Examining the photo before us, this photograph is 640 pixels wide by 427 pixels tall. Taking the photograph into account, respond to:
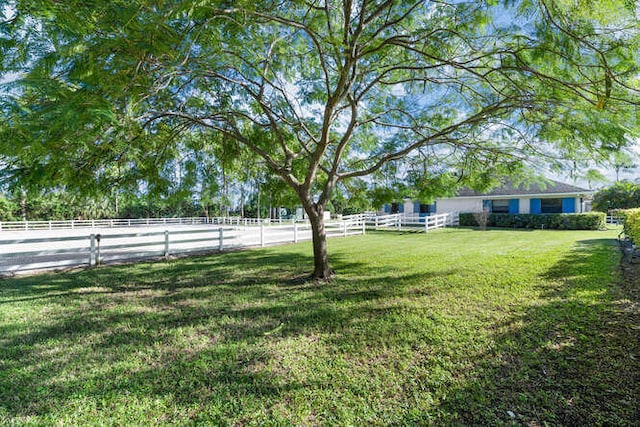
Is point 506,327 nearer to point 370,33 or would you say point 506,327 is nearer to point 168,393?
point 168,393

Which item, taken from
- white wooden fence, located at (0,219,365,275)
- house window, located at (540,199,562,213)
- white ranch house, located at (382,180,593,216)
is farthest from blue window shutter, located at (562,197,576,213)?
white wooden fence, located at (0,219,365,275)

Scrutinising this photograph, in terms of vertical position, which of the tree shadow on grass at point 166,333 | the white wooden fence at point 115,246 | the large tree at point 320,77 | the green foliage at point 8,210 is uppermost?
the large tree at point 320,77

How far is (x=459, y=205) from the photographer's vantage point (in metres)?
28.5

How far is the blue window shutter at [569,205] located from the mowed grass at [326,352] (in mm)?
18734

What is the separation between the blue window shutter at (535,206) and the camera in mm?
23938

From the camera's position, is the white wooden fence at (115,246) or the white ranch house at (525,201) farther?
the white ranch house at (525,201)

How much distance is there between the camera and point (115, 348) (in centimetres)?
403

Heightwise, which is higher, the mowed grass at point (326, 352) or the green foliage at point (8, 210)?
the green foliage at point (8, 210)

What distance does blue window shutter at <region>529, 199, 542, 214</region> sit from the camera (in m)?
23.9

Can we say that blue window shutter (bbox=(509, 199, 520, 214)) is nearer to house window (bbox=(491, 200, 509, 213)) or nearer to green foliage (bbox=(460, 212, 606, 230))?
house window (bbox=(491, 200, 509, 213))

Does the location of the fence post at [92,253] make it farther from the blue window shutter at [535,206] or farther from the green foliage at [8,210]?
the green foliage at [8,210]

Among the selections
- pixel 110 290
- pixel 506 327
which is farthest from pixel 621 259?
pixel 110 290

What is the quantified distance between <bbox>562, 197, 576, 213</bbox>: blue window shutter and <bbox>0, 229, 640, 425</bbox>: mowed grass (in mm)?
18734

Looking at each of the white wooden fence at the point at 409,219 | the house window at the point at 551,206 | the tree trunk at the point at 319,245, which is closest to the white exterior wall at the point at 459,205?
the white wooden fence at the point at 409,219
